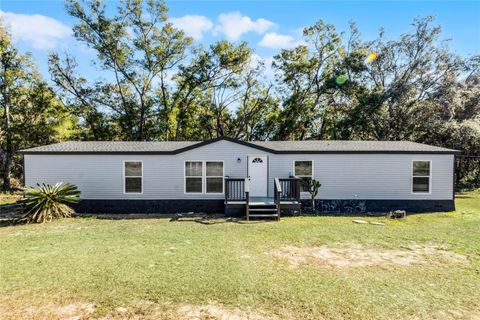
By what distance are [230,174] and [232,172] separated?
11cm

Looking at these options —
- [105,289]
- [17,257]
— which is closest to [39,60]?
[17,257]

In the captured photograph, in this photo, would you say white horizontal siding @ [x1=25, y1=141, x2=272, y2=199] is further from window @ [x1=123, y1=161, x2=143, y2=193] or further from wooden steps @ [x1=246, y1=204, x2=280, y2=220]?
wooden steps @ [x1=246, y1=204, x2=280, y2=220]

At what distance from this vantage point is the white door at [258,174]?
1205 centimetres

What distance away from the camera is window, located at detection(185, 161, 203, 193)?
11.9m

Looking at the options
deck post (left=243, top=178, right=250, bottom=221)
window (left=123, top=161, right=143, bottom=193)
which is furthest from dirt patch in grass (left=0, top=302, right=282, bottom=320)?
window (left=123, top=161, right=143, bottom=193)

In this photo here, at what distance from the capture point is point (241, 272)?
5.41 metres

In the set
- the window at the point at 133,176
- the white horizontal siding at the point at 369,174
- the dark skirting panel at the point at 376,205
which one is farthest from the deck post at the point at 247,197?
the window at the point at 133,176

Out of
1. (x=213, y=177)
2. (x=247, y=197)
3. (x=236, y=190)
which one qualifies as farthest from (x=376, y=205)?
(x=213, y=177)

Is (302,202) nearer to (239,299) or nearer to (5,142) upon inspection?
(239,299)

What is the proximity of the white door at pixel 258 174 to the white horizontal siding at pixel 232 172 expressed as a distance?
0.22 meters

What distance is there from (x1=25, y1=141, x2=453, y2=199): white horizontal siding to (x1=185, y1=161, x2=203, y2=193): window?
0.67ft

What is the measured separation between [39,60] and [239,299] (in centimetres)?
2555

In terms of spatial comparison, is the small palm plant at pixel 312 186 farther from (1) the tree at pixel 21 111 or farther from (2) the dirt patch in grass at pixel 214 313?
(1) the tree at pixel 21 111

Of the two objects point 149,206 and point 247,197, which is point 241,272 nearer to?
point 247,197
